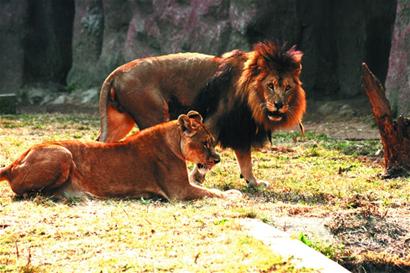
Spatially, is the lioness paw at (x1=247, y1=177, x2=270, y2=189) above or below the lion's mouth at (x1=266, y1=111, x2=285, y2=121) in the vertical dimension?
below

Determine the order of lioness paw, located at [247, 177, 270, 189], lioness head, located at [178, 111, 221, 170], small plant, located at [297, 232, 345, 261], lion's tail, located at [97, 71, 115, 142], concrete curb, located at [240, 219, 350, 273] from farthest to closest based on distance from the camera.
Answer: lion's tail, located at [97, 71, 115, 142], lioness paw, located at [247, 177, 270, 189], lioness head, located at [178, 111, 221, 170], small plant, located at [297, 232, 345, 261], concrete curb, located at [240, 219, 350, 273]

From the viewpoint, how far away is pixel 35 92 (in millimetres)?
19656

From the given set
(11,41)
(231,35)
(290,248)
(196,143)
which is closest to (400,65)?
(231,35)

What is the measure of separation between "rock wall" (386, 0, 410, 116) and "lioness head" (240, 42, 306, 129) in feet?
15.9

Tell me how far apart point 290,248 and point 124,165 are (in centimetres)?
252

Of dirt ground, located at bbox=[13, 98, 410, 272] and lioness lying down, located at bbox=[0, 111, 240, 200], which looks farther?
lioness lying down, located at bbox=[0, 111, 240, 200]

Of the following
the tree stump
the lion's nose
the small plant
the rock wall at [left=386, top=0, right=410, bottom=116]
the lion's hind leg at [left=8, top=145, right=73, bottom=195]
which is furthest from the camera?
the rock wall at [left=386, top=0, right=410, bottom=116]

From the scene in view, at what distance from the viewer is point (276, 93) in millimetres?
8641

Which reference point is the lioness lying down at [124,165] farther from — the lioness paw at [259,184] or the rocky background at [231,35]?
the rocky background at [231,35]

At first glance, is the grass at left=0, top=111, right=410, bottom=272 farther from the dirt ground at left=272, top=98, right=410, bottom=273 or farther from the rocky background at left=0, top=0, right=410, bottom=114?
the rocky background at left=0, top=0, right=410, bottom=114

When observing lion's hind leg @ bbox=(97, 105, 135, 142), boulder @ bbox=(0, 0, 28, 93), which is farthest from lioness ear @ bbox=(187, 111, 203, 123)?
boulder @ bbox=(0, 0, 28, 93)

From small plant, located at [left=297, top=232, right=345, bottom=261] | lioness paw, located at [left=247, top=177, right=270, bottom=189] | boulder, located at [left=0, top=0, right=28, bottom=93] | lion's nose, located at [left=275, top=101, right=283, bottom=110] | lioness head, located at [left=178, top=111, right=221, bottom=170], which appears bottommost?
boulder, located at [left=0, top=0, right=28, bottom=93]

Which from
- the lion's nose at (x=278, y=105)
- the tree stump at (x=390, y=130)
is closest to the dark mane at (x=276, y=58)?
the lion's nose at (x=278, y=105)

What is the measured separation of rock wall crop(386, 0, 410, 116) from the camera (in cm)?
1332
